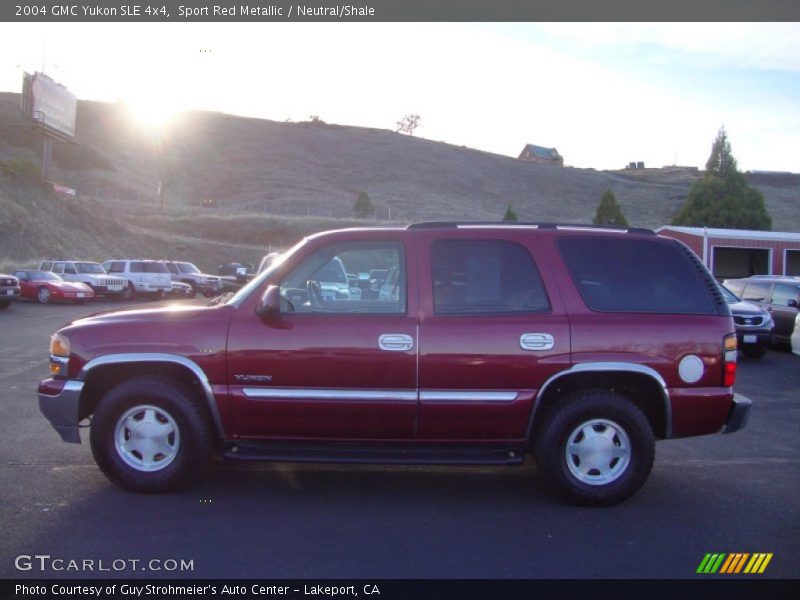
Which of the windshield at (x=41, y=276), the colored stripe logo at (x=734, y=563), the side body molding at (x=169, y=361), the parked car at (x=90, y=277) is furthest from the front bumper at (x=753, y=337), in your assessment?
the parked car at (x=90, y=277)

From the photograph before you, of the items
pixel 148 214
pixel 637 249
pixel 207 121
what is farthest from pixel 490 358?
pixel 207 121

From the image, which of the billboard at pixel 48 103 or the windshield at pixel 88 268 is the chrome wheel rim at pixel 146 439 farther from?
the billboard at pixel 48 103

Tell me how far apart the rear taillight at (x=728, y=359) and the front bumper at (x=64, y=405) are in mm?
4703

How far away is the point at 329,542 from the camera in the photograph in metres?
5.04

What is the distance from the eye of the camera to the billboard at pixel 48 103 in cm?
4481

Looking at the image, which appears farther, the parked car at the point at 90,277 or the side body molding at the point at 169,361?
the parked car at the point at 90,277

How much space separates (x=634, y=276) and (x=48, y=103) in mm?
47514

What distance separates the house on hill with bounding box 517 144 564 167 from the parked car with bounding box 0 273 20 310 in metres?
103

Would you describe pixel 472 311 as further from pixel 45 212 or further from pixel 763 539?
pixel 45 212

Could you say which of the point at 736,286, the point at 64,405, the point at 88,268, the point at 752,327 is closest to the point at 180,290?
the point at 88,268

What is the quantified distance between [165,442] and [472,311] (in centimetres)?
244

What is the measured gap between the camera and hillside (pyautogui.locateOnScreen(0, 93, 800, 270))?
219 feet

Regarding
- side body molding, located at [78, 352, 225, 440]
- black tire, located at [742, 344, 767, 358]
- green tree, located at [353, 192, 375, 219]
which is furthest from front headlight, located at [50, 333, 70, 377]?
green tree, located at [353, 192, 375, 219]
